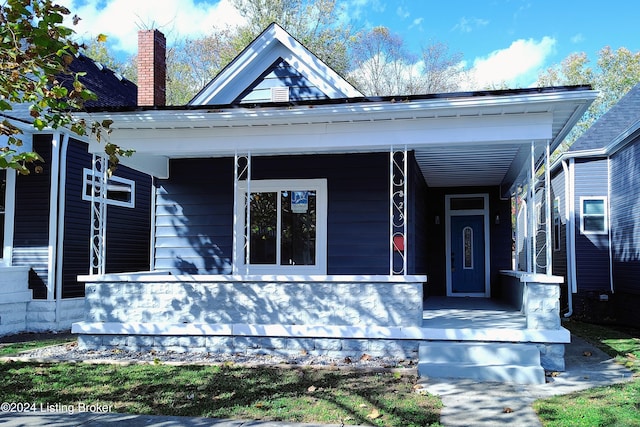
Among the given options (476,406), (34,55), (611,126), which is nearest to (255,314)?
(476,406)

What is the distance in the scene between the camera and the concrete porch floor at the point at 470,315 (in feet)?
25.1

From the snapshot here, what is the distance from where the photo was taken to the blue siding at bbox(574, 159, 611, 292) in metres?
13.4

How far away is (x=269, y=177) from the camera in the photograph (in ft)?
32.3

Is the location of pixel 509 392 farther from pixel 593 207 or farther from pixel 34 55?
pixel 593 207

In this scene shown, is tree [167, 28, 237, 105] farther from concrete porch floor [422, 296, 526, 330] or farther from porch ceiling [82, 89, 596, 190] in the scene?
concrete porch floor [422, 296, 526, 330]

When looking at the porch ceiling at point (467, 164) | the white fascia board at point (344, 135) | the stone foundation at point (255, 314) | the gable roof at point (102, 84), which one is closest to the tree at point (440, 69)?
the gable roof at point (102, 84)

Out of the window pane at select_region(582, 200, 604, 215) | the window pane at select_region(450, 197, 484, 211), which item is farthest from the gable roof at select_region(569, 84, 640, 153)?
the window pane at select_region(450, 197, 484, 211)

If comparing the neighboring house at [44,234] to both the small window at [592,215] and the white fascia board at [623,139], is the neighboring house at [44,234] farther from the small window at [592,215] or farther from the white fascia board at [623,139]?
the small window at [592,215]

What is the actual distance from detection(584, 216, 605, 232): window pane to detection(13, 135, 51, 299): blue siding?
12558mm

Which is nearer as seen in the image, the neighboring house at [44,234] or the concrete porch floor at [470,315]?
the concrete porch floor at [470,315]

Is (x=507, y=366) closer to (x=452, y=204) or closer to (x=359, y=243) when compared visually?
(x=359, y=243)

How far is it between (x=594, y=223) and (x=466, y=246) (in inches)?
133

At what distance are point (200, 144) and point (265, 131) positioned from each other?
1.07 meters

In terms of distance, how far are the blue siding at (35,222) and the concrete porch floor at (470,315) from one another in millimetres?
7587
